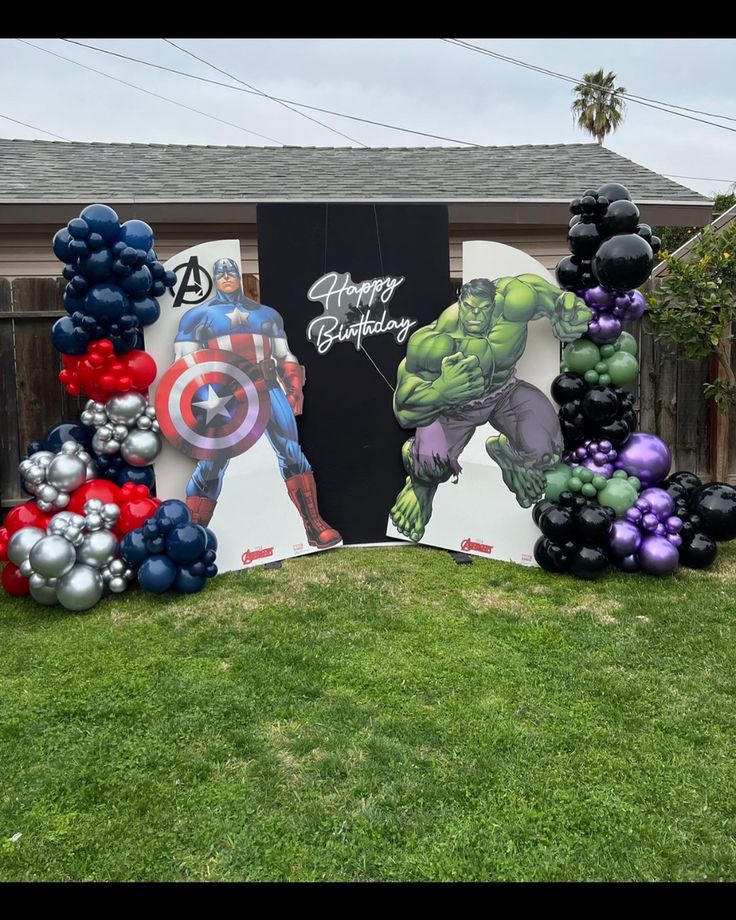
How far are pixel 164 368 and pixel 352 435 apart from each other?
142 cm

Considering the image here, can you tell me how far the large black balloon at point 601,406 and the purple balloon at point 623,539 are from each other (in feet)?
2.45

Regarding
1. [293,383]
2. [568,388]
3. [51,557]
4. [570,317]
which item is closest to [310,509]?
[293,383]

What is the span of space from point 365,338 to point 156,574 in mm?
2255

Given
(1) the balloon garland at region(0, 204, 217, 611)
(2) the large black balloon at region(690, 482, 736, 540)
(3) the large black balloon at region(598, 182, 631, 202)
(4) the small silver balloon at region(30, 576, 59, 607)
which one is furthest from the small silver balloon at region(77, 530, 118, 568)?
(3) the large black balloon at region(598, 182, 631, 202)

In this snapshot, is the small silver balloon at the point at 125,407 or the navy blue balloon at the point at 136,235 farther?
the small silver balloon at the point at 125,407

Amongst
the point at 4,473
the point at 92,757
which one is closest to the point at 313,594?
the point at 92,757

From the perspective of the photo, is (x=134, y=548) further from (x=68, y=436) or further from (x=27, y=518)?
(x=68, y=436)

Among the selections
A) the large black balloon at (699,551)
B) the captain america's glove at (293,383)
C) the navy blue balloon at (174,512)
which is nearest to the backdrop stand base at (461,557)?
the large black balloon at (699,551)

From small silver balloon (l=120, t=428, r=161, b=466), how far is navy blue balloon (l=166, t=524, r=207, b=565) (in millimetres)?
662

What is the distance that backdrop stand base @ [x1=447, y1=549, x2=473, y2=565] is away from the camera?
16.0ft

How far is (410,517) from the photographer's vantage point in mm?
5137

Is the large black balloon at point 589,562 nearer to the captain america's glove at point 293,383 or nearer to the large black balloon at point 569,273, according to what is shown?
the large black balloon at point 569,273

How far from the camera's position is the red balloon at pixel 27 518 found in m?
4.20
